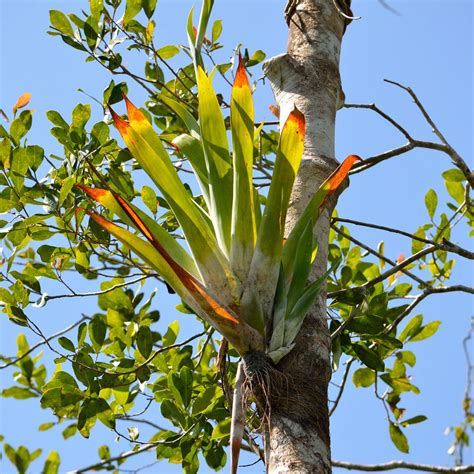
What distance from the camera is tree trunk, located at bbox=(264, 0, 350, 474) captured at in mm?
1562

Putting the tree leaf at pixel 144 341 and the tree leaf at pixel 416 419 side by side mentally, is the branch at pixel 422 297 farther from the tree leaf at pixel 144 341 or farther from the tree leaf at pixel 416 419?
the tree leaf at pixel 144 341

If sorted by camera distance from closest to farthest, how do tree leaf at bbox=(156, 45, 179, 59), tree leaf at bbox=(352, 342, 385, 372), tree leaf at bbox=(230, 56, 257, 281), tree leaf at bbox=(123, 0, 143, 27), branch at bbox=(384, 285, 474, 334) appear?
1. tree leaf at bbox=(230, 56, 257, 281)
2. tree leaf at bbox=(352, 342, 385, 372)
3. branch at bbox=(384, 285, 474, 334)
4. tree leaf at bbox=(123, 0, 143, 27)
5. tree leaf at bbox=(156, 45, 179, 59)

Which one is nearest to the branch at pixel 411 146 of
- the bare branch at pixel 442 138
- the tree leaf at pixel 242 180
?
the bare branch at pixel 442 138

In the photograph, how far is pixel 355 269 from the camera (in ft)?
11.3

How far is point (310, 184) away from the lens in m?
2.06

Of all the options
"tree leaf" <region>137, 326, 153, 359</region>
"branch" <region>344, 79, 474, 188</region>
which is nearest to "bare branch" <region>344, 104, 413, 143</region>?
"branch" <region>344, 79, 474, 188</region>

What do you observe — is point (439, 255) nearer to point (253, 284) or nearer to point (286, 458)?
point (253, 284)

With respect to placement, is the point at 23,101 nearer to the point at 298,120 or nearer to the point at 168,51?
the point at 168,51

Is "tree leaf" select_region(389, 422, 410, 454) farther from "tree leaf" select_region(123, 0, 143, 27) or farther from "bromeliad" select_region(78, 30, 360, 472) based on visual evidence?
"tree leaf" select_region(123, 0, 143, 27)

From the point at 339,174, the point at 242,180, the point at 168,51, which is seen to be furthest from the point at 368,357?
the point at 168,51

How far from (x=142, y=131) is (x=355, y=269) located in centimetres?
174

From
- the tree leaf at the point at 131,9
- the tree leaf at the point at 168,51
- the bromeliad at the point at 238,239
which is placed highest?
the tree leaf at the point at 168,51

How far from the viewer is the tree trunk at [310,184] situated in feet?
5.12

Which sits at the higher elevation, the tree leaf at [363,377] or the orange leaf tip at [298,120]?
the tree leaf at [363,377]
